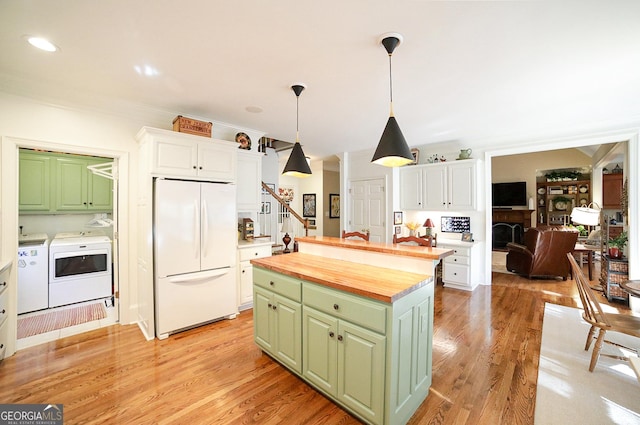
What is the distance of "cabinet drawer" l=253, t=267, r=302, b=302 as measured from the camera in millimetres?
2113

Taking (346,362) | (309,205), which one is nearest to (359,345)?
(346,362)

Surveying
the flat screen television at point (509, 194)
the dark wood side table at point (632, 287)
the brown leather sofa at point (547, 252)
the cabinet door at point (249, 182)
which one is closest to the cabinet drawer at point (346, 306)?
the cabinet door at point (249, 182)

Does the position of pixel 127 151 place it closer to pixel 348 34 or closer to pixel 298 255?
pixel 298 255

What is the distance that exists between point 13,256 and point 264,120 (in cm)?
307

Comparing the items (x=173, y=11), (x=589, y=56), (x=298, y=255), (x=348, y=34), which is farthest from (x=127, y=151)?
(x=589, y=56)

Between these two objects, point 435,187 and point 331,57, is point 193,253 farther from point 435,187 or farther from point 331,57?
point 435,187

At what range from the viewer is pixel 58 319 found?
11.4 ft

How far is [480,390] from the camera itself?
2098 mm

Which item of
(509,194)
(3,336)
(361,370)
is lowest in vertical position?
(3,336)

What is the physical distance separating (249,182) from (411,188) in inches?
129

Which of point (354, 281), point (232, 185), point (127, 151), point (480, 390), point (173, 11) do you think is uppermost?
point (173, 11)

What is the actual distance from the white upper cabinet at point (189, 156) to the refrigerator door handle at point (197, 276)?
1.13 m

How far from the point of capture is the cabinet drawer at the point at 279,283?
211cm

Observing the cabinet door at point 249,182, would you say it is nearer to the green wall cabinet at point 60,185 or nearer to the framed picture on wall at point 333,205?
the green wall cabinet at point 60,185
